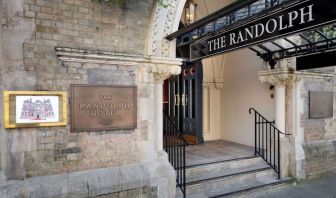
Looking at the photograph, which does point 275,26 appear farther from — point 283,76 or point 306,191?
point 306,191

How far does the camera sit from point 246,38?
11.4 ft

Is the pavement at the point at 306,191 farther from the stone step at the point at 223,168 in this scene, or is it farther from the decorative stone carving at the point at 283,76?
the decorative stone carving at the point at 283,76

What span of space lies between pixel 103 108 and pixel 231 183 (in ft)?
9.83

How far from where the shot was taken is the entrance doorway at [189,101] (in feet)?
23.6

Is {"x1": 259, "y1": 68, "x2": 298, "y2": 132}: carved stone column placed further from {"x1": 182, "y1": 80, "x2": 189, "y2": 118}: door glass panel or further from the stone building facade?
the stone building facade

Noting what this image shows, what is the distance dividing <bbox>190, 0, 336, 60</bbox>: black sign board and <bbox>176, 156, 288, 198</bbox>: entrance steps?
2.33 meters

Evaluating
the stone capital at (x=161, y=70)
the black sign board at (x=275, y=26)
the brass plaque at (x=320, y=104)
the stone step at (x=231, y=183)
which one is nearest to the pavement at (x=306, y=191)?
the stone step at (x=231, y=183)

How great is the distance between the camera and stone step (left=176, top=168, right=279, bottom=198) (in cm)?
464

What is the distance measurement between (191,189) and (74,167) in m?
2.16

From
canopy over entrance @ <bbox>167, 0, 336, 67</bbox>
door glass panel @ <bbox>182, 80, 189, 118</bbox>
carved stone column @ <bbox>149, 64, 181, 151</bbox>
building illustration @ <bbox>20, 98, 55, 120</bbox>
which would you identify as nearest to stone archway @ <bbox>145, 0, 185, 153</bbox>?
carved stone column @ <bbox>149, 64, 181, 151</bbox>

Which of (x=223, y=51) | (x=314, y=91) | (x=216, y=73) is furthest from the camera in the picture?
(x=216, y=73)

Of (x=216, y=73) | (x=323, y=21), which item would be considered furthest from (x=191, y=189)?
(x=216, y=73)

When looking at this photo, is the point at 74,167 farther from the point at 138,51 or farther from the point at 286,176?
the point at 286,176

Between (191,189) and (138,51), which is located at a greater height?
(138,51)
